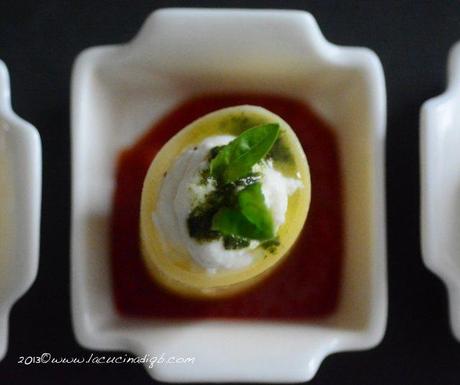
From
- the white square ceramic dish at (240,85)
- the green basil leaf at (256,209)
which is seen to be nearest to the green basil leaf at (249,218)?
the green basil leaf at (256,209)

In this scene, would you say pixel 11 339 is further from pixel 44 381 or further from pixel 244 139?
pixel 244 139

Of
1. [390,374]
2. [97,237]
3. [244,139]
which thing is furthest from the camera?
[390,374]

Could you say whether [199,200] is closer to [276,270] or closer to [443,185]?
[276,270]

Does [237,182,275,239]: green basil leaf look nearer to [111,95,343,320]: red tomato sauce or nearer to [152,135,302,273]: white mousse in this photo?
[152,135,302,273]: white mousse

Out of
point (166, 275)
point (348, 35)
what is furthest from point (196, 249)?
point (348, 35)

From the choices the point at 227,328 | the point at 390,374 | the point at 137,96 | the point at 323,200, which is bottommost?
the point at 390,374

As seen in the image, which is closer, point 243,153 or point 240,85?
point 243,153

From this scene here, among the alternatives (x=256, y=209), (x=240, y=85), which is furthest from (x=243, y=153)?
(x=240, y=85)
